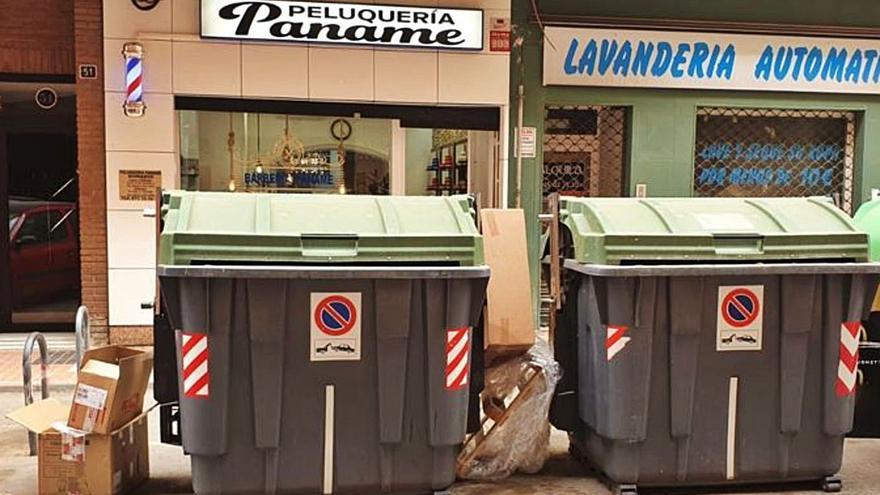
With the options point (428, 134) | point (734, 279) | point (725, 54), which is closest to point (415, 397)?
point (734, 279)

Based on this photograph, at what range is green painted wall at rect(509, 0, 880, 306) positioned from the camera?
8453 millimetres

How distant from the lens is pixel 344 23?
7723mm

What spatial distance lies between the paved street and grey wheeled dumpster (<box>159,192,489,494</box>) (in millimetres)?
634

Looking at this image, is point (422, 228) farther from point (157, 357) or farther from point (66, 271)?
point (66, 271)

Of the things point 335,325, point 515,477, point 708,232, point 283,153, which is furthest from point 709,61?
point 335,325

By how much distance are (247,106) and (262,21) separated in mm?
868

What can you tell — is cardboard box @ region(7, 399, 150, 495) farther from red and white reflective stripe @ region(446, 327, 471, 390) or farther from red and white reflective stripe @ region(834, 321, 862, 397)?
red and white reflective stripe @ region(834, 321, 862, 397)

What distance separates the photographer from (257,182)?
26.9 feet

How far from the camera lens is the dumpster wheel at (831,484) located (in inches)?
172

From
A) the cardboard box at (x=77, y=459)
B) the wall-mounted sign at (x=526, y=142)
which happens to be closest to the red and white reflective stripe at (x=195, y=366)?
the cardboard box at (x=77, y=459)

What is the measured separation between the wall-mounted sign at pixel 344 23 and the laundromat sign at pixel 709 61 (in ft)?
3.76

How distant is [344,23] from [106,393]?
15.6 feet

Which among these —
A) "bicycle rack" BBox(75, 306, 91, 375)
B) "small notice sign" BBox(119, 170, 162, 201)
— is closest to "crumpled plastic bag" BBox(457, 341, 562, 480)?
"bicycle rack" BBox(75, 306, 91, 375)

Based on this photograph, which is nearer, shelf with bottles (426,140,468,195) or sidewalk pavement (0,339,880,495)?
sidewalk pavement (0,339,880,495)
